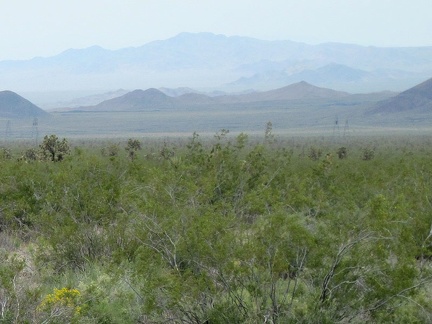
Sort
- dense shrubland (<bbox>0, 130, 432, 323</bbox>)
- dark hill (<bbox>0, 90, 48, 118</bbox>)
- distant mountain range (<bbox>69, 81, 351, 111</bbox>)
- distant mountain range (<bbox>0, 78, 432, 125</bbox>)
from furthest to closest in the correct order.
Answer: distant mountain range (<bbox>69, 81, 351, 111</bbox>) → dark hill (<bbox>0, 90, 48, 118</bbox>) → distant mountain range (<bbox>0, 78, 432, 125</bbox>) → dense shrubland (<bbox>0, 130, 432, 323</bbox>)

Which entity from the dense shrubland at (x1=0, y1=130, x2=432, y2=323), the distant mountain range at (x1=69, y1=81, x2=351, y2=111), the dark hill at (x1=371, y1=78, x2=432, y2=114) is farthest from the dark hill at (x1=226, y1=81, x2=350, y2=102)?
the dense shrubland at (x1=0, y1=130, x2=432, y2=323)

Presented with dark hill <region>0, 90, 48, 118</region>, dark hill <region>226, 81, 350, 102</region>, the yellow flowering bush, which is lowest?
the yellow flowering bush

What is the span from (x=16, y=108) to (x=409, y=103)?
79973 millimetres

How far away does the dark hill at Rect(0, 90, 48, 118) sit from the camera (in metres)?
142

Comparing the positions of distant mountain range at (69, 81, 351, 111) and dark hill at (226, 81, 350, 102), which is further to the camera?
dark hill at (226, 81, 350, 102)

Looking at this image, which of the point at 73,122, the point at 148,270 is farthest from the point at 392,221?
the point at 73,122

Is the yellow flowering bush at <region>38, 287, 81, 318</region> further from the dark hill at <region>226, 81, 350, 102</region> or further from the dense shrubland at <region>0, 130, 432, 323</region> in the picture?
the dark hill at <region>226, 81, 350, 102</region>

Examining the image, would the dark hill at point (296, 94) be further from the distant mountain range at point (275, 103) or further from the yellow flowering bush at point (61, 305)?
the yellow flowering bush at point (61, 305)

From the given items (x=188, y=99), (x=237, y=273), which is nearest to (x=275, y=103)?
(x=188, y=99)

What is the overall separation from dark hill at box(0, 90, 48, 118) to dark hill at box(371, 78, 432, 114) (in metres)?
66.5

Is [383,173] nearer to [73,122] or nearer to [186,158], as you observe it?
[186,158]

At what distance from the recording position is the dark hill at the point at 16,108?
14188cm

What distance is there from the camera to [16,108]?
146875 mm

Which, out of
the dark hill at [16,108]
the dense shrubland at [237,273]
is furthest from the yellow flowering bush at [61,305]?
the dark hill at [16,108]
